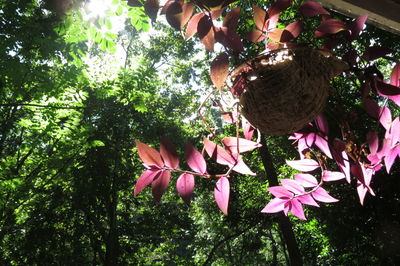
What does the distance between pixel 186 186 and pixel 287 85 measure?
13.5 inches

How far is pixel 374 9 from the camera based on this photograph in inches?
34.3

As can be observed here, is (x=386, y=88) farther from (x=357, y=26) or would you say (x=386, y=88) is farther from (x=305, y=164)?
(x=305, y=164)

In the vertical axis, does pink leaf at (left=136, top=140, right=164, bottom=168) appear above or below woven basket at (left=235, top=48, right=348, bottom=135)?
below

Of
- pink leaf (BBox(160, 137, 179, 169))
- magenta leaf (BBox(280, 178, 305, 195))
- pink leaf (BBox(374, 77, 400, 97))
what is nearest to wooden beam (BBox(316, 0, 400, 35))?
pink leaf (BBox(374, 77, 400, 97))

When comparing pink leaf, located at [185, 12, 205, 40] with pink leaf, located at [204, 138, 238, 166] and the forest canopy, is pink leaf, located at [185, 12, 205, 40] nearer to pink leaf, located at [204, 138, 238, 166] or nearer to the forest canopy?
the forest canopy

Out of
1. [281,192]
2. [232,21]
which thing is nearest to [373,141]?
[281,192]

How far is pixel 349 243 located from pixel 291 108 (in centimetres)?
560

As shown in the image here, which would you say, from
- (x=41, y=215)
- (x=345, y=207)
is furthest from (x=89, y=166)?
(x=345, y=207)

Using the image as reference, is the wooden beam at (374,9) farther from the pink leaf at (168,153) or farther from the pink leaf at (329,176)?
the pink leaf at (168,153)

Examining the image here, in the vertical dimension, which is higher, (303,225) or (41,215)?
(41,215)

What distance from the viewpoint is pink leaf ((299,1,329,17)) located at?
69cm

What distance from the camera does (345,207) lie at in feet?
16.3

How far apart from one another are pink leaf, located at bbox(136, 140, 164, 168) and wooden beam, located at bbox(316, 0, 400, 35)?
2.22 ft

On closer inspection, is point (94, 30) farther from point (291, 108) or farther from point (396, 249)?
point (396, 249)
